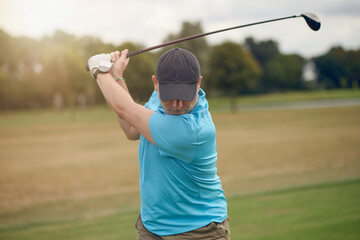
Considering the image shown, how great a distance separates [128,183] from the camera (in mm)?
11531

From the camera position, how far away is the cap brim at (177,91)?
7.39 feet

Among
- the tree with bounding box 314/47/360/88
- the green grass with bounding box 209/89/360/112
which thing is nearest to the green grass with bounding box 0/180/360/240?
the green grass with bounding box 209/89/360/112

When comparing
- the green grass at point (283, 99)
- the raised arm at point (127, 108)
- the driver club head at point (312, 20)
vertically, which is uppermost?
the driver club head at point (312, 20)

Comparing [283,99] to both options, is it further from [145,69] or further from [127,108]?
[127,108]

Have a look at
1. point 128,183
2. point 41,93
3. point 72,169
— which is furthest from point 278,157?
point 41,93

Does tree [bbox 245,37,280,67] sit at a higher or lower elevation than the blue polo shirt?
higher

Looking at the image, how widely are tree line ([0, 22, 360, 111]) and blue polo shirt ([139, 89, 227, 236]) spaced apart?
35499mm

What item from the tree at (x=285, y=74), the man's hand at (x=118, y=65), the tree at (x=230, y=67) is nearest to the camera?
the man's hand at (x=118, y=65)

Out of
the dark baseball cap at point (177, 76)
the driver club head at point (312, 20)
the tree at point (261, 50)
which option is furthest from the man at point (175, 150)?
the tree at point (261, 50)

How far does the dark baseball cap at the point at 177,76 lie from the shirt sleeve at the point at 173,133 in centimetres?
11

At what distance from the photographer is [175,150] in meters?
2.28

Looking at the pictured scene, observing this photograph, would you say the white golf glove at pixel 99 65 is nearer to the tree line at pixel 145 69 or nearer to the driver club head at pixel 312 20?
the driver club head at pixel 312 20

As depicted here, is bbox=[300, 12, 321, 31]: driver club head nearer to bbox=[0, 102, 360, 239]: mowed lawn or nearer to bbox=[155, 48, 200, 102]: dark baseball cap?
bbox=[155, 48, 200, 102]: dark baseball cap

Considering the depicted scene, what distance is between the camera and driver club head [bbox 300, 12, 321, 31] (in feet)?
9.82
